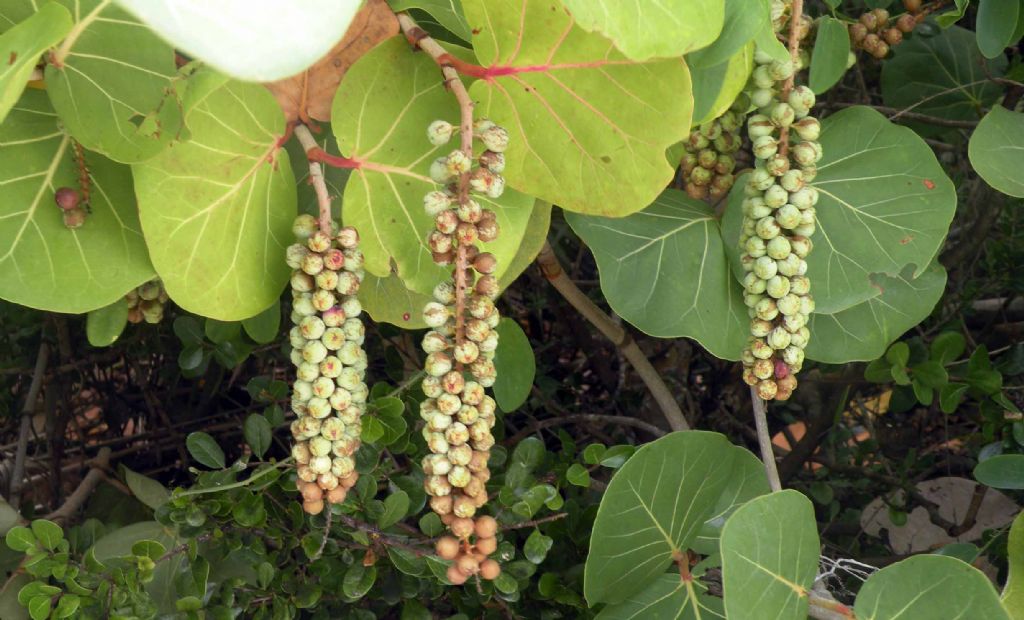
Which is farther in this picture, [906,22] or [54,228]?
[906,22]

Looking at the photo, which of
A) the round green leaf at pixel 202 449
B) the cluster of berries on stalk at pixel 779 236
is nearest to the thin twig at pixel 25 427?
the round green leaf at pixel 202 449

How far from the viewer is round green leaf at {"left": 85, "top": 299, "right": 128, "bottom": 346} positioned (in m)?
1.09

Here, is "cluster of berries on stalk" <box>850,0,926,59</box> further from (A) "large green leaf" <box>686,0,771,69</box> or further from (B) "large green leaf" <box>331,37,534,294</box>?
(B) "large green leaf" <box>331,37,534,294</box>

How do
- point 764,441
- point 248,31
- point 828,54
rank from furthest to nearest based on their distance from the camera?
point 764,441
point 828,54
point 248,31

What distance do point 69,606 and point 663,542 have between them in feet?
2.19

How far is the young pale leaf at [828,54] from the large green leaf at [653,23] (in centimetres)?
32

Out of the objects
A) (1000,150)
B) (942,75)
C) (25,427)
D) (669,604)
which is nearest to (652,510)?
(669,604)

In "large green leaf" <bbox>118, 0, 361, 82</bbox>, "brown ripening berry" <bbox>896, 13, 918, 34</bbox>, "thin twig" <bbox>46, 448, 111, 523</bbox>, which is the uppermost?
"large green leaf" <bbox>118, 0, 361, 82</bbox>

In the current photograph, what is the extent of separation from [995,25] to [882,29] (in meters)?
0.14

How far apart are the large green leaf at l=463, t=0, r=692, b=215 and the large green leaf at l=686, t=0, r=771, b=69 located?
31 mm

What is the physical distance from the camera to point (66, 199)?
0.88 meters

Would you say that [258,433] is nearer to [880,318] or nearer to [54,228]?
[54,228]

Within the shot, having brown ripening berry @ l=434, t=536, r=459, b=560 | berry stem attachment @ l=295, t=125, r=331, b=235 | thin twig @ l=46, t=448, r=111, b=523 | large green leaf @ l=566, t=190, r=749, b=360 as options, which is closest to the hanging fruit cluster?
→ brown ripening berry @ l=434, t=536, r=459, b=560

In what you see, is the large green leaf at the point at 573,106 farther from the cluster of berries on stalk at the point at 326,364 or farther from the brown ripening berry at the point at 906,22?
the brown ripening berry at the point at 906,22
